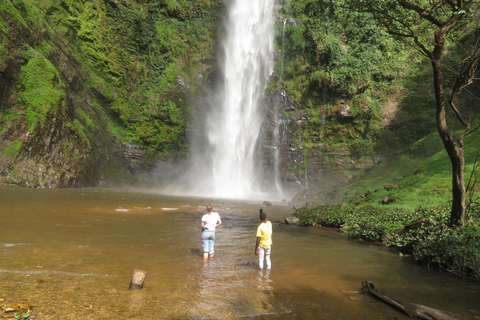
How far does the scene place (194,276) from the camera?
619cm

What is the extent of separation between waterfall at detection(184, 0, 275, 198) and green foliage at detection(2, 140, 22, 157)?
17.4 m

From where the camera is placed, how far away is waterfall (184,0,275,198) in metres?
33.4

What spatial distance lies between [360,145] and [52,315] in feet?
94.4

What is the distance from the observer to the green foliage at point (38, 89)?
72.8ft

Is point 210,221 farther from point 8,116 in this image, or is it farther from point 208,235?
point 8,116

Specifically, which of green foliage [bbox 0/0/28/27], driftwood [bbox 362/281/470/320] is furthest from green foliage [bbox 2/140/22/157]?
driftwood [bbox 362/281/470/320]

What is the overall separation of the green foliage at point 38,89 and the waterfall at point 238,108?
645 inches

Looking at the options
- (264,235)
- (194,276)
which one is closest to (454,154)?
(264,235)

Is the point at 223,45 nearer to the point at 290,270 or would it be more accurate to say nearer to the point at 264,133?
the point at 264,133

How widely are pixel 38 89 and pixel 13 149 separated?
5477 millimetres

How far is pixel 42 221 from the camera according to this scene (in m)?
10.4

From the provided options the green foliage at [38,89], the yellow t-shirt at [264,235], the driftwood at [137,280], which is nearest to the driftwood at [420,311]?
the yellow t-shirt at [264,235]

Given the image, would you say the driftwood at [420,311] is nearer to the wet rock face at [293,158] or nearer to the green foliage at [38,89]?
the wet rock face at [293,158]

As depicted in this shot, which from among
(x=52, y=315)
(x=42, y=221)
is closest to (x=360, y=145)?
(x=42, y=221)
